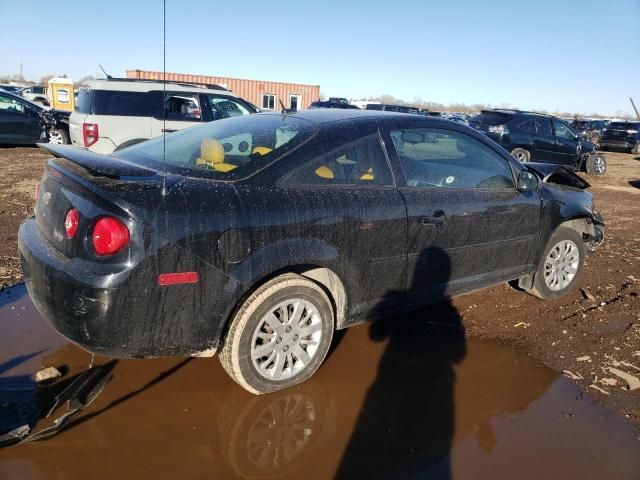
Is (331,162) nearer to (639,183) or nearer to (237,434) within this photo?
(237,434)

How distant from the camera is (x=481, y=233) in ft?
12.4

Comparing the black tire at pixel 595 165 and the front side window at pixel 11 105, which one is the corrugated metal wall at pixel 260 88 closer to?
the front side window at pixel 11 105

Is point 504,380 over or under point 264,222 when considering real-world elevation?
under

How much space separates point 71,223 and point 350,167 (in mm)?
1620

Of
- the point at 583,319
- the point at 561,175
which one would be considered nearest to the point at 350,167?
the point at 583,319

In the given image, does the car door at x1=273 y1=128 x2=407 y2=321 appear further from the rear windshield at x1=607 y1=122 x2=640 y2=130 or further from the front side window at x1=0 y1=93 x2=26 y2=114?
the rear windshield at x1=607 y1=122 x2=640 y2=130

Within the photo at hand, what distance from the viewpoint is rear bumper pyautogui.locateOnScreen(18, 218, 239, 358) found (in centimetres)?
233

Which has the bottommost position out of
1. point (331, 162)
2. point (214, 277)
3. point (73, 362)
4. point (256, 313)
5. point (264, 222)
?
point (73, 362)

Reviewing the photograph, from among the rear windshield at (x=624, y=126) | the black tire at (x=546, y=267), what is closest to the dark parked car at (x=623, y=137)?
the rear windshield at (x=624, y=126)

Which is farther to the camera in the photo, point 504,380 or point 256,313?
point 504,380

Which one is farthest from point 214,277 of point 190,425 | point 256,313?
point 190,425

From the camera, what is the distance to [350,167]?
3137 millimetres

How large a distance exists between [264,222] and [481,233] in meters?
1.88

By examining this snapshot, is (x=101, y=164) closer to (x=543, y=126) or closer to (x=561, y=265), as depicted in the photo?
(x=561, y=265)
